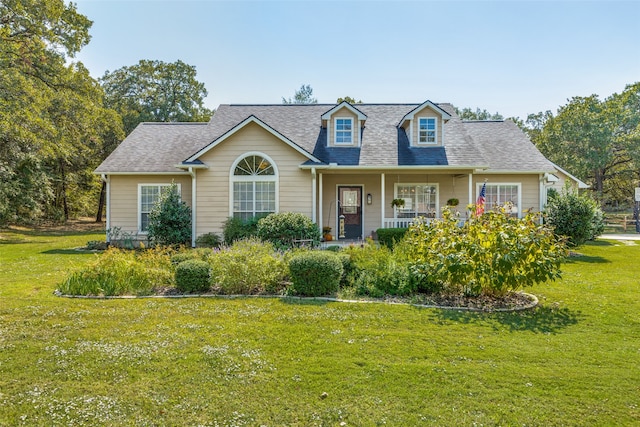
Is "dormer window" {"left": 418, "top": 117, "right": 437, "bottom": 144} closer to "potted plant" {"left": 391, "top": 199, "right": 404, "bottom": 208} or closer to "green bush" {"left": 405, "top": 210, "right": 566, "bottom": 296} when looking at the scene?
"potted plant" {"left": 391, "top": 199, "right": 404, "bottom": 208}

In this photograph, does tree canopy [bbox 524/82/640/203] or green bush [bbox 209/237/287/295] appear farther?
tree canopy [bbox 524/82/640/203]

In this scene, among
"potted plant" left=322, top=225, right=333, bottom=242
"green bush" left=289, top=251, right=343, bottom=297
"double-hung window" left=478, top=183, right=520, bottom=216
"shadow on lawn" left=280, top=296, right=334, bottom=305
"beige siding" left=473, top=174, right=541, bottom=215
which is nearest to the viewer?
"shadow on lawn" left=280, top=296, right=334, bottom=305

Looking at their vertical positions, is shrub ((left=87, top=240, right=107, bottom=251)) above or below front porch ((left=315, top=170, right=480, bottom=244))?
below

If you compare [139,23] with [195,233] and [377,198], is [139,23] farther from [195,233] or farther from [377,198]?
[377,198]

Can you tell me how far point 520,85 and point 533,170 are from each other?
3.58 metres

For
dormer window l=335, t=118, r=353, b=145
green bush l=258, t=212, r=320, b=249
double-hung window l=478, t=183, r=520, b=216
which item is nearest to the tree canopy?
double-hung window l=478, t=183, r=520, b=216

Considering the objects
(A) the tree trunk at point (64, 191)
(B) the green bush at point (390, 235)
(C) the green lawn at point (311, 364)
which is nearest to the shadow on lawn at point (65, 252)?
(C) the green lawn at point (311, 364)

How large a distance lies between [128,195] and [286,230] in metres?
7.66

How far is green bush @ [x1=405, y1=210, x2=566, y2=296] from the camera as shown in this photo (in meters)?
6.55

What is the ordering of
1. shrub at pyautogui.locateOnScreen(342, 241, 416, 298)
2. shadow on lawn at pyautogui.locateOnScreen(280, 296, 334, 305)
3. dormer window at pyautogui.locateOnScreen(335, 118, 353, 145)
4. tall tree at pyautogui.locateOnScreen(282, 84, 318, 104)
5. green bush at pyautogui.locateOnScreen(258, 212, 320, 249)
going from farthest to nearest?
tall tree at pyautogui.locateOnScreen(282, 84, 318, 104) < dormer window at pyautogui.locateOnScreen(335, 118, 353, 145) < green bush at pyautogui.locateOnScreen(258, 212, 320, 249) < shrub at pyautogui.locateOnScreen(342, 241, 416, 298) < shadow on lawn at pyautogui.locateOnScreen(280, 296, 334, 305)

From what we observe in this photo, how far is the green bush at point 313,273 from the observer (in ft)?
23.9

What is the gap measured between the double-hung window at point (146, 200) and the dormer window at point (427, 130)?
433 inches

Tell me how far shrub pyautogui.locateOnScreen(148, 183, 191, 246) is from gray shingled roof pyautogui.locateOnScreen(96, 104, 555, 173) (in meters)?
1.77

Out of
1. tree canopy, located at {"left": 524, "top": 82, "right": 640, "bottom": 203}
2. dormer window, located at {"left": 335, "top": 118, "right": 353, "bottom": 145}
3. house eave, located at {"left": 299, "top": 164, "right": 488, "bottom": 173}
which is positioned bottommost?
house eave, located at {"left": 299, "top": 164, "right": 488, "bottom": 173}
